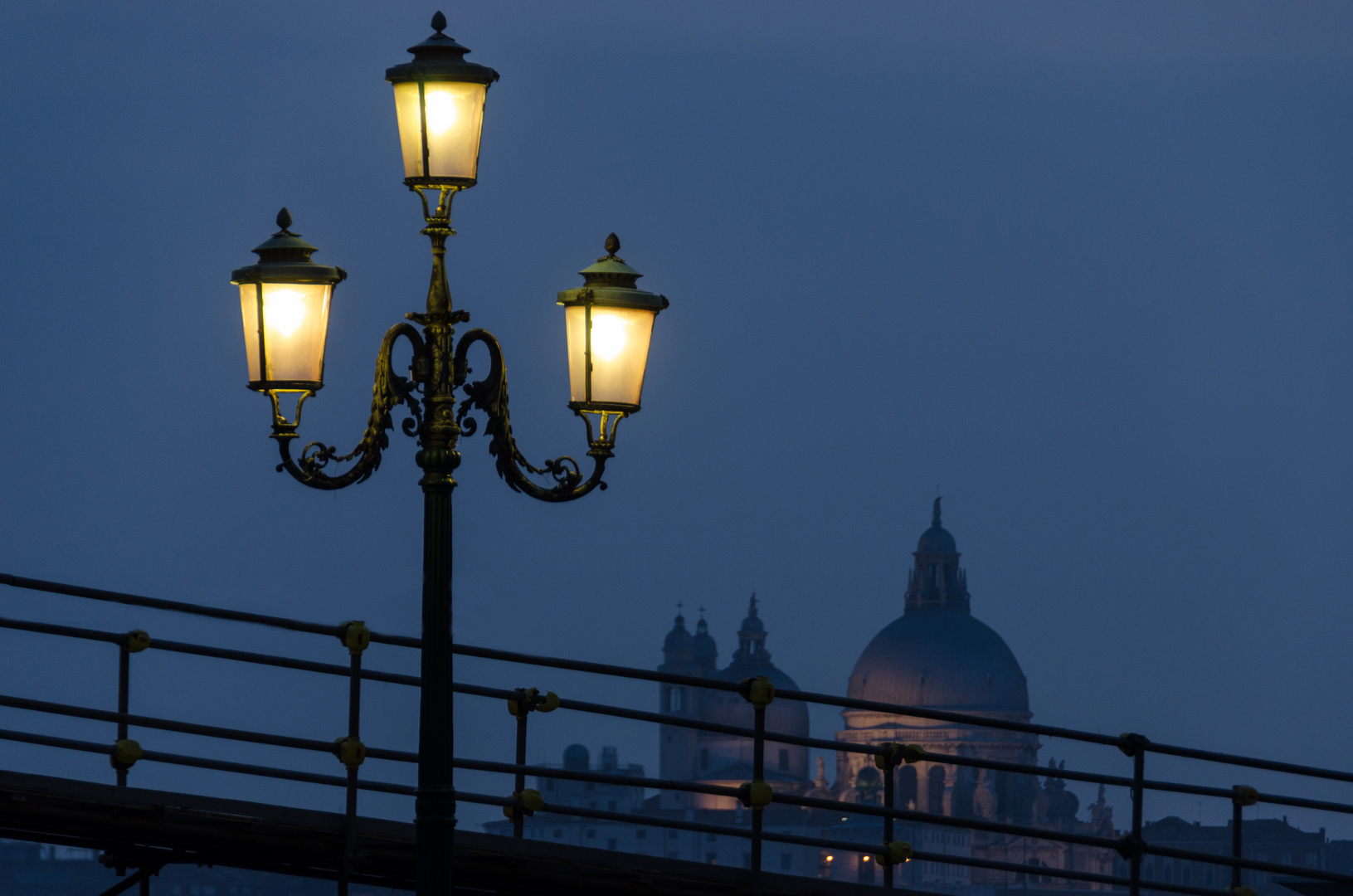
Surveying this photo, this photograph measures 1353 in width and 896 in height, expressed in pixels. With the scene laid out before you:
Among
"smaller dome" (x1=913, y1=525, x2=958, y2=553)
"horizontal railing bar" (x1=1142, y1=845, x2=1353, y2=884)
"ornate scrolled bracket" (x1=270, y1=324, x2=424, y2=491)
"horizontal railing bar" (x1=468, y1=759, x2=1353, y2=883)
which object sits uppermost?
"smaller dome" (x1=913, y1=525, x2=958, y2=553)

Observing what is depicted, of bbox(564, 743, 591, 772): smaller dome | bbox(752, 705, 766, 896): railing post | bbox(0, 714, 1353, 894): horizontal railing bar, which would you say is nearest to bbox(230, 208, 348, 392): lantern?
bbox(0, 714, 1353, 894): horizontal railing bar

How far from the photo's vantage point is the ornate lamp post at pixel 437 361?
7.45 m

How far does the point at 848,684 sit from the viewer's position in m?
165

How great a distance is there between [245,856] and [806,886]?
2330 millimetres

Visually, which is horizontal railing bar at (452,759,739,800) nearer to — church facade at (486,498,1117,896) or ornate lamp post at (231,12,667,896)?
ornate lamp post at (231,12,667,896)

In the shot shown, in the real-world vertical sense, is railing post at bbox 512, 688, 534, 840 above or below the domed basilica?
below

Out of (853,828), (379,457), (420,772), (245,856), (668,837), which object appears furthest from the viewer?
(668,837)

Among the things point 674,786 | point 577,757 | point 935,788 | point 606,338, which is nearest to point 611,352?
point 606,338

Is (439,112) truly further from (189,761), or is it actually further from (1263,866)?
(1263,866)

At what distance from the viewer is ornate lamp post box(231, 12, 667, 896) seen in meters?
7.45

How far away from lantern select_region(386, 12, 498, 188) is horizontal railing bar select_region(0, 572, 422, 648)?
6.02 feet

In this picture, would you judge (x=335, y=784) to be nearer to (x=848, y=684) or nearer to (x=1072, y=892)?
(x=1072, y=892)

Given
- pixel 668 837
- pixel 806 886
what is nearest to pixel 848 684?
pixel 668 837

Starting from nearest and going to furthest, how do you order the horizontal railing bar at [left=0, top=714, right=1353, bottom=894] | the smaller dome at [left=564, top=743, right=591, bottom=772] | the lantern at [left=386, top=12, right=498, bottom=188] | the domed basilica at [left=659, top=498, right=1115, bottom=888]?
the lantern at [left=386, top=12, right=498, bottom=188] → the horizontal railing bar at [left=0, top=714, right=1353, bottom=894] → the smaller dome at [left=564, top=743, right=591, bottom=772] → the domed basilica at [left=659, top=498, right=1115, bottom=888]
